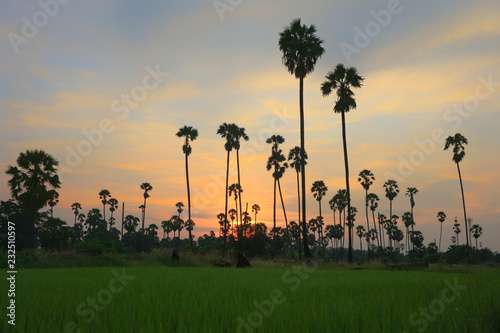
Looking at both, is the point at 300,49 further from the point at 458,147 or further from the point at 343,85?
the point at 458,147

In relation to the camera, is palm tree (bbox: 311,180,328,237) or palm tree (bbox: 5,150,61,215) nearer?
palm tree (bbox: 5,150,61,215)

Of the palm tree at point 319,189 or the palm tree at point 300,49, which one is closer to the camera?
the palm tree at point 300,49

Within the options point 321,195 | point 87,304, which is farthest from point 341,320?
point 321,195

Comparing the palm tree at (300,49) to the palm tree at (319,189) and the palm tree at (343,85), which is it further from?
the palm tree at (319,189)

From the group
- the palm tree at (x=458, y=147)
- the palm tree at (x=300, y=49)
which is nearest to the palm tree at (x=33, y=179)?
the palm tree at (x=300, y=49)

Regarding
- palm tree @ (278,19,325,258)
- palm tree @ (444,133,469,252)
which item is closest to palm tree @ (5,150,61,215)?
palm tree @ (278,19,325,258)

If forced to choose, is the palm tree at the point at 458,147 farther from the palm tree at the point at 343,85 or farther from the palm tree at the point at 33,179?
the palm tree at the point at 33,179

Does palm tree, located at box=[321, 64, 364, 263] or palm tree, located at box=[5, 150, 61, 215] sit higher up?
palm tree, located at box=[321, 64, 364, 263]

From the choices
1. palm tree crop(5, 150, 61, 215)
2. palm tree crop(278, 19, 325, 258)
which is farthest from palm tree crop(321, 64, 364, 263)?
palm tree crop(5, 150, 61, 215)

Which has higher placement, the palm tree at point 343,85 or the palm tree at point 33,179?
the palm tree at point 343,85

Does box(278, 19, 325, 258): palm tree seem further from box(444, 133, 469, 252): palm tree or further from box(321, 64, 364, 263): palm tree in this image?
box(444, 133, 469, 252): palm tree

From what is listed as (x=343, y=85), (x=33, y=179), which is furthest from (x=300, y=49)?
(x=33, y=179)

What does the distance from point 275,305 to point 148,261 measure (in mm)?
27962

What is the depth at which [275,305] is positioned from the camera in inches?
204
